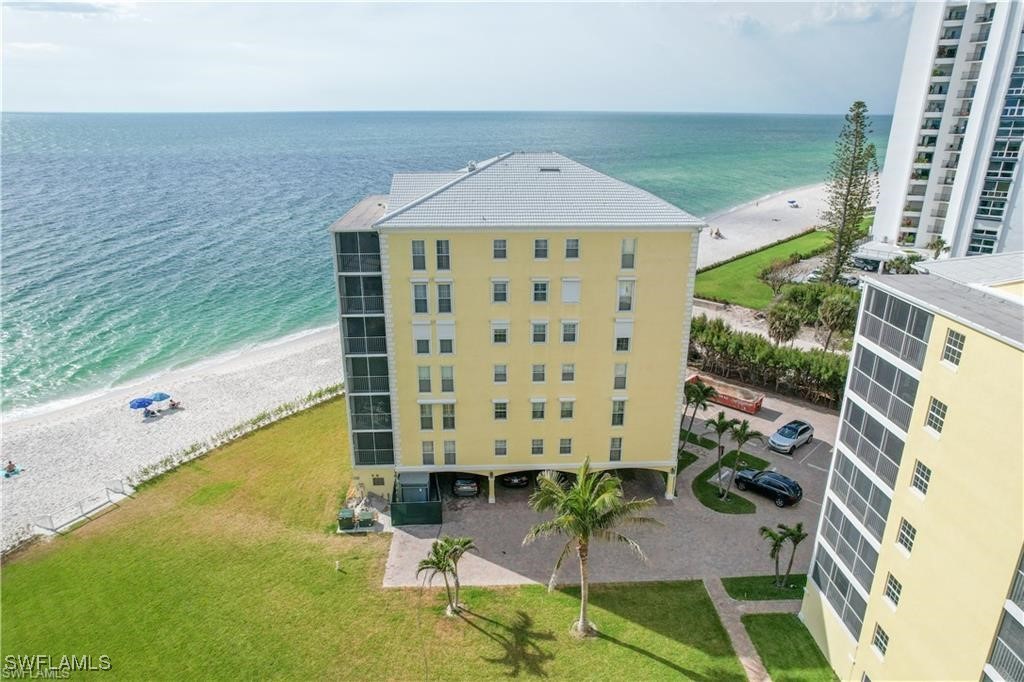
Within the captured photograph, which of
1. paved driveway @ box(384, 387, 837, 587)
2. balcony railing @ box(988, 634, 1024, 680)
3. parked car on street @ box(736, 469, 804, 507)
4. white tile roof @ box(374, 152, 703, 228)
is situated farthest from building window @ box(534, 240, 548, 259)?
balcony railing @ box(988, 634, 1024, 680)

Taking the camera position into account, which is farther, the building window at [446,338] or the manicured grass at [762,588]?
the building window at [446,338]

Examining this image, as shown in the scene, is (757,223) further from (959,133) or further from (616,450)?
(616,450)

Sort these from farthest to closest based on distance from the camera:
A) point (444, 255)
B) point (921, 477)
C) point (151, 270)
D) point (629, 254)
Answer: point (151, 270), point (629, 254), point (444, 255), point (921, 477)

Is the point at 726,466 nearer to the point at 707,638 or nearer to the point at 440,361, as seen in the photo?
the point at 707,638

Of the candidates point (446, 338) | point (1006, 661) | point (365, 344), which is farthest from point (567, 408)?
point (1006, 661)

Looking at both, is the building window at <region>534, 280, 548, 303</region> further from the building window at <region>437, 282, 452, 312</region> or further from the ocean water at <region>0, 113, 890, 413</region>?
the ocean water at <region>0, 113, 890, 413</region>

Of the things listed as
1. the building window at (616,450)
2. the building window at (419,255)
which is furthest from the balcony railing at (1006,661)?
the building window at (419,255)

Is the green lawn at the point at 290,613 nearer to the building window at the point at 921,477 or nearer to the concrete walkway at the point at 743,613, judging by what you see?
the concrete walkway at the point at 743,613
